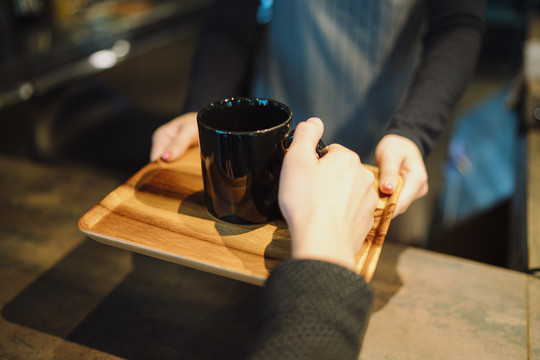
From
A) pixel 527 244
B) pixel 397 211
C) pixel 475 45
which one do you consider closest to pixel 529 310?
pixel 527 244

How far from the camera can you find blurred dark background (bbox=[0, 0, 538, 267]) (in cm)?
147

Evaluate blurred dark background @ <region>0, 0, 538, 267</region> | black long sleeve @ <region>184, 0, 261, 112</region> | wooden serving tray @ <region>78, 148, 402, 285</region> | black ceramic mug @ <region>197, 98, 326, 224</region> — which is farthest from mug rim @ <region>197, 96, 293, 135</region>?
blurred dark background @ <region>0, 0, 538, 267</region>

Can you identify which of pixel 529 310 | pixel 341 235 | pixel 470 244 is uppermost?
pixel 341 235

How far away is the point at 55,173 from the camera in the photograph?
1056 mm

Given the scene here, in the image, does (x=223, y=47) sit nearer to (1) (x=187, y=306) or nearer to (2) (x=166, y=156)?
(2) (x=166, y=156)

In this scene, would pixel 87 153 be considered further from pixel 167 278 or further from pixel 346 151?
pixel 346 151

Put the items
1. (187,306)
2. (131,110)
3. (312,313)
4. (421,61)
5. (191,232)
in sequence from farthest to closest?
(131,110) < (421,61) < (187,306) < (191,232) < (312,313)

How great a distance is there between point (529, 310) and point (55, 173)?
109cm

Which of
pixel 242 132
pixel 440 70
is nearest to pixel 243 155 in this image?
pixel 242 132

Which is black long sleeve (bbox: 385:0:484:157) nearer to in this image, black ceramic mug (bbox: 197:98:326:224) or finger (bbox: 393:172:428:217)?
finger (bbox: 393:172:428:217)

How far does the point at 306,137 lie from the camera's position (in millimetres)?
517

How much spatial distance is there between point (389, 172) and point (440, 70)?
1.09 ft

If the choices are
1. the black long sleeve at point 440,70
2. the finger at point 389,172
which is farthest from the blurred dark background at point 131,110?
the finger at point 389,172

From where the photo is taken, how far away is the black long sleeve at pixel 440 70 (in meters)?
0.78
